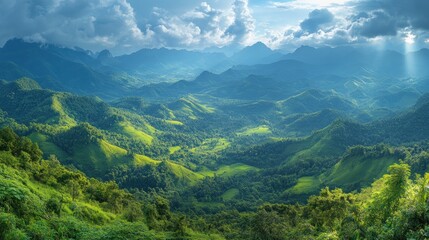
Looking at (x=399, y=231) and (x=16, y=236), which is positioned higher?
(x=16, y=236)

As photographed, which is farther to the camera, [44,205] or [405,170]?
[44,205]

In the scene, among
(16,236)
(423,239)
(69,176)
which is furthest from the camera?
(69,176)

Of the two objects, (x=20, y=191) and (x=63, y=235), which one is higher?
(x=20, y=191)

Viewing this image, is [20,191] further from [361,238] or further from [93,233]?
[361,238]

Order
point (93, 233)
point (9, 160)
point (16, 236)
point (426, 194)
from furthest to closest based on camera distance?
point (9, 160)
point (93, 233)
point (426, 194)
point (16, 236)

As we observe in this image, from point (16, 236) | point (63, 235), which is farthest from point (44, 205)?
point (16, 236)

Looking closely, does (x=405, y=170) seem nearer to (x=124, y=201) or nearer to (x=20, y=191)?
(x=20, y=191)

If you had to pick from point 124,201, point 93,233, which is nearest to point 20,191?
point 93,233

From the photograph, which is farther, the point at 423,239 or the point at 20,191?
the point at 20,191

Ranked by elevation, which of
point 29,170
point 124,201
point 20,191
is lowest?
point 124,201
